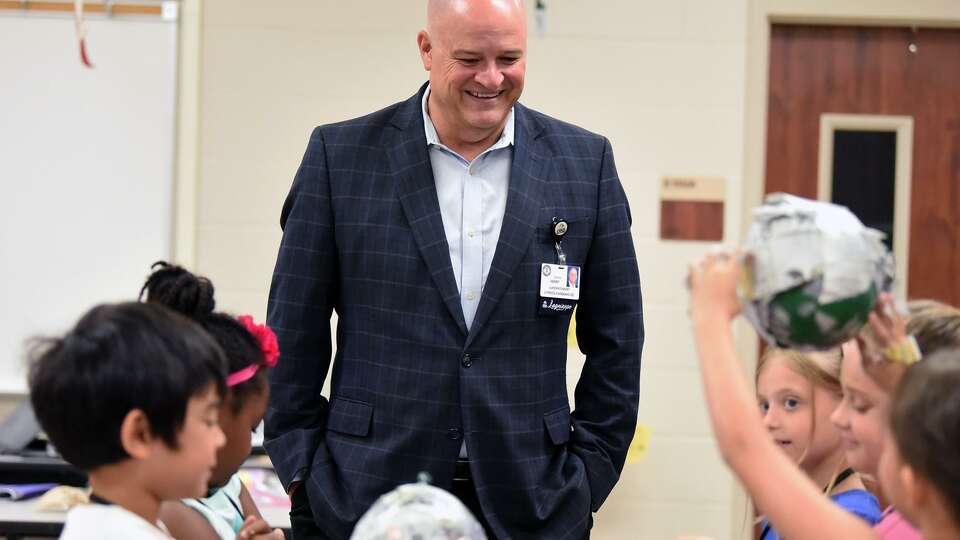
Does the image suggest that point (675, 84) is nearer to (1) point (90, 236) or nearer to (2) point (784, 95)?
(2) point (784, 95)

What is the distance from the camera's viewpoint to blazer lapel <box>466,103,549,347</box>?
198 centimetres

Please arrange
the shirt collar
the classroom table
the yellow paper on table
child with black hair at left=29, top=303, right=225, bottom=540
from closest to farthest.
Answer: child with black hair at left=29, top=303, right=225, bottom=540 < the shirt collar < the classroom table < the yellow paper on table

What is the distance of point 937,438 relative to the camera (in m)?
1.23

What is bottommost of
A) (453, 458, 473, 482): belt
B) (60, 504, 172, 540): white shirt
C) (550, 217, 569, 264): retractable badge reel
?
(453, 458, 473, 482): belt

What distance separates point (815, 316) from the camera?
50.7 inches

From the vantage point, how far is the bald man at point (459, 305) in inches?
78.1

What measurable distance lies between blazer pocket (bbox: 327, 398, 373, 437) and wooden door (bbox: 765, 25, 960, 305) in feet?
7.23

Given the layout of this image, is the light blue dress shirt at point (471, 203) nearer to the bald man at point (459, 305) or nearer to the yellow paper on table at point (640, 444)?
the bald man at point (459, 305)

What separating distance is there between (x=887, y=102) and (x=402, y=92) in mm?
1528

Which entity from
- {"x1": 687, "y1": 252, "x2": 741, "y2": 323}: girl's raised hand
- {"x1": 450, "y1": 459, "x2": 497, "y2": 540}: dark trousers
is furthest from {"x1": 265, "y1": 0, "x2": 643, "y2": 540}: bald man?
{"x1": 687, "y1": 252, "x2": 741, "y2": 323}: girl's raised hand

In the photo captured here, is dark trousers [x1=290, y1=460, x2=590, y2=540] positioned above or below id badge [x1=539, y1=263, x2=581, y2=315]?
below

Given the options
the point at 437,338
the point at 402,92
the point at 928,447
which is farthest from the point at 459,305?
the point at 402,92

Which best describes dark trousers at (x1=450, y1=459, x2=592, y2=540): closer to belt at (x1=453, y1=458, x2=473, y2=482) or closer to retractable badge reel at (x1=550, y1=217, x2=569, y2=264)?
belt at (x1=453, y1=458, x2=473, y2=482)

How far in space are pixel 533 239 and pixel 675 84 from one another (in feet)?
6.14
